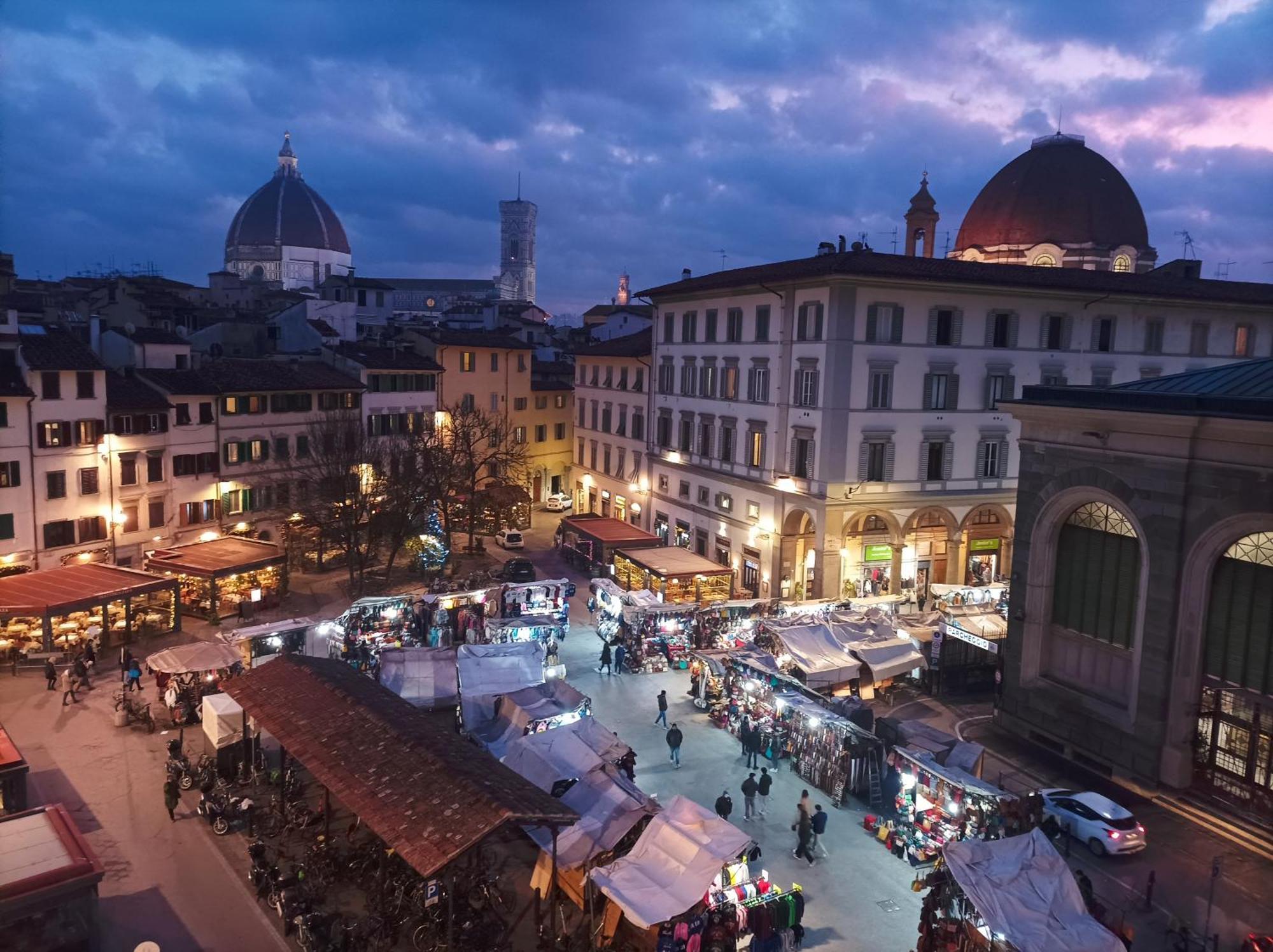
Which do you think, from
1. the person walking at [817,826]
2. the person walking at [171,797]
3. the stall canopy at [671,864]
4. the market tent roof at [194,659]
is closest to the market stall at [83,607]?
the market tent roof at [194,659]

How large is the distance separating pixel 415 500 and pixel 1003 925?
3451 centimetres

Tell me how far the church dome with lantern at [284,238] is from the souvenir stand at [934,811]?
129146mm

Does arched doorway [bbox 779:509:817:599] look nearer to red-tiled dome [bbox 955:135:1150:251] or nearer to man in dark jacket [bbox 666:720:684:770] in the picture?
man in dark jacket [bbox 666:720:684:770]

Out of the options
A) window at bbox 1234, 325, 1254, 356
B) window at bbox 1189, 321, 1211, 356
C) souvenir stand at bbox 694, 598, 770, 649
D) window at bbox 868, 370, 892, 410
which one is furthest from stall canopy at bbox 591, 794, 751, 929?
window at bbox 1234, 325, 1254, 356

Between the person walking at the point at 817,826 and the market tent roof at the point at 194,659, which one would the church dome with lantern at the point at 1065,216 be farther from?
the market tent roof at the point at 194,659

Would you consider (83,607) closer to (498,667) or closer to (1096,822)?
(498,667)

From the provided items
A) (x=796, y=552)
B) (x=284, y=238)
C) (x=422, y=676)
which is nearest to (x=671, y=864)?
(x=422, y=676)

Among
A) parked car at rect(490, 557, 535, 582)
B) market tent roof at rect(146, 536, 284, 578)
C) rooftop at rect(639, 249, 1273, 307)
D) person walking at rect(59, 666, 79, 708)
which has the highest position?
rooftop at rect(639, 249, 1273, 307)

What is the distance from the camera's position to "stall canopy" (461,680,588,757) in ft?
76.2

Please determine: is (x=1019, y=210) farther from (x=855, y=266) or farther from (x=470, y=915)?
(x=470, y=915)

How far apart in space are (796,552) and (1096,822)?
21.7m

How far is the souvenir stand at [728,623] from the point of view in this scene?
104 ft

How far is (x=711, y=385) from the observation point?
4669 centimetres

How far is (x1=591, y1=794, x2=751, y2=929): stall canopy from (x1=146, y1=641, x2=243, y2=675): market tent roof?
641 inches
